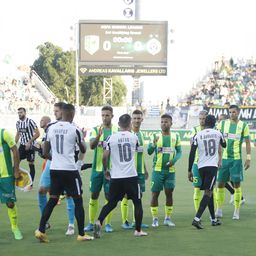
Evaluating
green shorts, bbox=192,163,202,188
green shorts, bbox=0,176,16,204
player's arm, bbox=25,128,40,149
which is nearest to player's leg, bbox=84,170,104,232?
green shorts, bbox=0,176,16,204

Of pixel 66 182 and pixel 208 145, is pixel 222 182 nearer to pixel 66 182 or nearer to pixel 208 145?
pixel 208 145

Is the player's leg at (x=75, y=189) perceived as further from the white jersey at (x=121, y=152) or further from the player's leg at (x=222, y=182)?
the player's leg at (x=222, y=182)

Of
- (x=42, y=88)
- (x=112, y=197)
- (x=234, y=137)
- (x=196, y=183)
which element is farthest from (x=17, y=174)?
(x=42, y=88)

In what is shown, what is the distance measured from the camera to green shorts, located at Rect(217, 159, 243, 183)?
12164 mm

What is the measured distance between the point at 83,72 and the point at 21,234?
31.2m

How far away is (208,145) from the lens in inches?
421

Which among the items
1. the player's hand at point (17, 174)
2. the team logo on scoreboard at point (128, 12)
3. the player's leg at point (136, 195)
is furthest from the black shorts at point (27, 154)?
the team logo on scoreboard at point (128, 12)

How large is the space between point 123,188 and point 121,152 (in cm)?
52

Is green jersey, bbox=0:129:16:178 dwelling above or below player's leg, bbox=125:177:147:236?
above

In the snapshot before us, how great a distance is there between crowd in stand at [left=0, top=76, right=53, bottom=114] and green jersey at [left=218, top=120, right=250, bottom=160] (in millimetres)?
32182

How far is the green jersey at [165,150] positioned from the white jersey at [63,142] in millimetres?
2032

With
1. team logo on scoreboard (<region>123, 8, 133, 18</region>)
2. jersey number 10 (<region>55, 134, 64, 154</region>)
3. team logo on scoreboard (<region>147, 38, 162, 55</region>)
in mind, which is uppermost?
team logo on scoreboard (<region>123, 8, 133, 18</region>)

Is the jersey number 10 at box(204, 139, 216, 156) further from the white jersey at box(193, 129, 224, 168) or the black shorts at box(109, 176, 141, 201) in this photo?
the black shorts at box(109, 176, 141, 201)

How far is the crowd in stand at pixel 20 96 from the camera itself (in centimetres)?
4609
